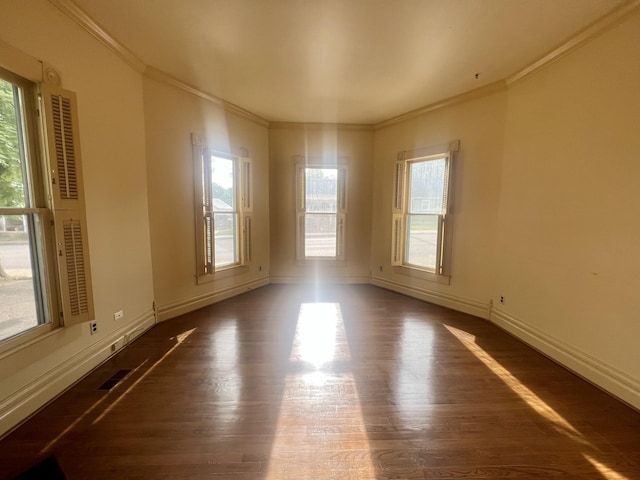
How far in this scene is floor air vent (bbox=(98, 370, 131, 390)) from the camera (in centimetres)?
203

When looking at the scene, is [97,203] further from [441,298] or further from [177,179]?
[441,298]

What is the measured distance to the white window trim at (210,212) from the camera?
3.39m

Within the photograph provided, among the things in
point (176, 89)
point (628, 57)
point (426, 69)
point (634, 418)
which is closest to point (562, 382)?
point (634, 418)

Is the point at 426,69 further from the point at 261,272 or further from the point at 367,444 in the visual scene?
the point at 261,272

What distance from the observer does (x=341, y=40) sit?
7.46 ft

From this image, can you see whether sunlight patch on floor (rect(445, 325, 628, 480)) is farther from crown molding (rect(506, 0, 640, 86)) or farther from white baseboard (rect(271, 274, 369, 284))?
crown molding (rect(506, 0, 640, 86))

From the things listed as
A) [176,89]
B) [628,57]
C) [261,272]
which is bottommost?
[261,272]

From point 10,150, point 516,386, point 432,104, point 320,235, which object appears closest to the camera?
point 10,150

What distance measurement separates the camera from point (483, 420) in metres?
1.72

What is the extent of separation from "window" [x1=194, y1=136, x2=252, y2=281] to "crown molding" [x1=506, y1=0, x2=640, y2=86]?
3514 millimetres

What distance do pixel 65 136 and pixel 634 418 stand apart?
421cm

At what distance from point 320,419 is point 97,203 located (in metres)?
2.39

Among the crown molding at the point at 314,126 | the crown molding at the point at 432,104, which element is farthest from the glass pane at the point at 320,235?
the crown molding at the point at 432,104

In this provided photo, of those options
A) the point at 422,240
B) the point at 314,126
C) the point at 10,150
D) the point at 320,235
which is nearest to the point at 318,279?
the point at 320,235
